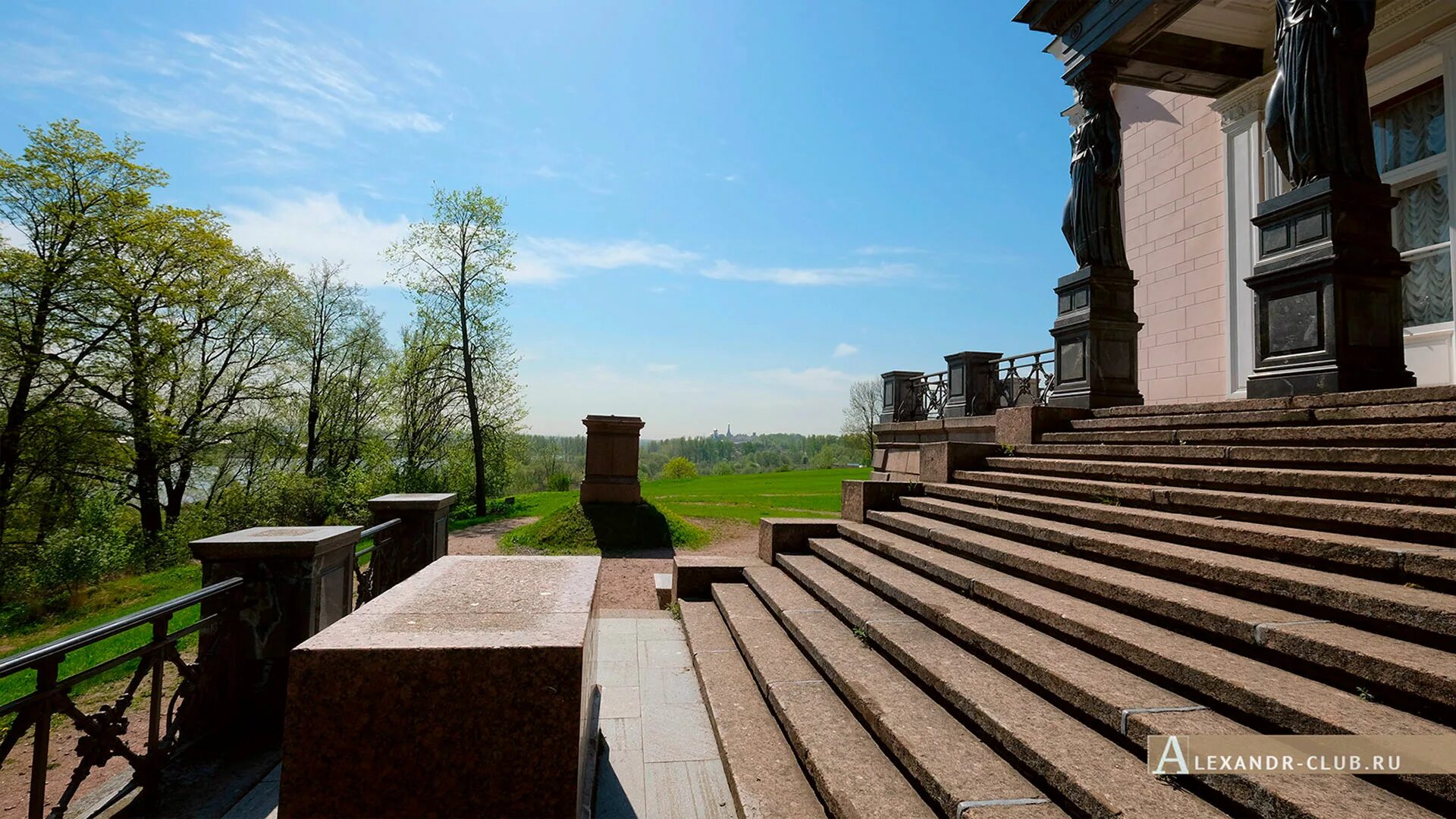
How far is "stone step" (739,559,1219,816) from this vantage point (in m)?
2.20

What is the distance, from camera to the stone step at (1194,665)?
2.14 m

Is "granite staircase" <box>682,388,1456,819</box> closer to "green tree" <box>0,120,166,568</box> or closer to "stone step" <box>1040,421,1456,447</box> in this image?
"stone step" <box>1040,421,1456,447</box>

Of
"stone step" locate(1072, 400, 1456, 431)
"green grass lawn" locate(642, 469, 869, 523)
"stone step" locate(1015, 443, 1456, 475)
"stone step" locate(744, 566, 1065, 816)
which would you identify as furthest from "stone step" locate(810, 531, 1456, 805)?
"green grass lawn" locate(642, 469, 869, 523)

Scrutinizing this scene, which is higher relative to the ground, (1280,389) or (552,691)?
(1280,389)

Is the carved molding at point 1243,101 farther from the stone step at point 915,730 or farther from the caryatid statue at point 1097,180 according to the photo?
the stone step at point 915,730

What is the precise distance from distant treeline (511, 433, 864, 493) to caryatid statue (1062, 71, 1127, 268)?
9773mm

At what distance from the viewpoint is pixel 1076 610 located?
3.50 metres

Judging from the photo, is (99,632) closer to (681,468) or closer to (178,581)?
(178,581)

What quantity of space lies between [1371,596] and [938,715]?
1.83 meters

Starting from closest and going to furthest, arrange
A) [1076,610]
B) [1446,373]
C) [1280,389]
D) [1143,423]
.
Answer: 1. [1076,610]
2. [1280,389]
3. [1143,423]
4. [1446,373]

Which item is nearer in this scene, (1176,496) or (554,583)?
(554,583)

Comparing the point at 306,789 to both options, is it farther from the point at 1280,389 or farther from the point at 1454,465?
the point at 1280,389

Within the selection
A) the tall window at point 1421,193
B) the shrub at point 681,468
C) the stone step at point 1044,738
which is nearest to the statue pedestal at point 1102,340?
the tall window at point 1421,193

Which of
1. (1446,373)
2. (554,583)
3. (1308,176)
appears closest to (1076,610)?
(554,583)
